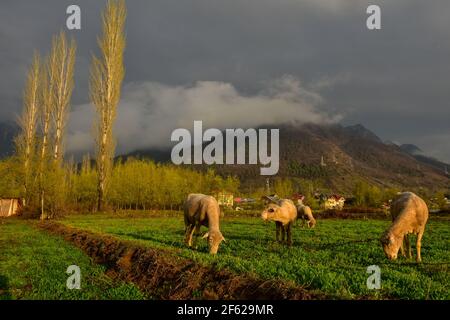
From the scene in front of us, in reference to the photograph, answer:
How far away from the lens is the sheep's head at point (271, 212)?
788 inches

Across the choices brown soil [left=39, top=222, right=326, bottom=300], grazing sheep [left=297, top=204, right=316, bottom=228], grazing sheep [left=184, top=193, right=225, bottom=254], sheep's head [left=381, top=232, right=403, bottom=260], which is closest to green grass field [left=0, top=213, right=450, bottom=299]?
sheep's head [left=381, top=232, right=403, bottom=260]

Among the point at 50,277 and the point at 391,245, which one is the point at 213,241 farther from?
the point at 391,245

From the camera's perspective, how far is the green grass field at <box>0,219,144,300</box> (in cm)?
1019

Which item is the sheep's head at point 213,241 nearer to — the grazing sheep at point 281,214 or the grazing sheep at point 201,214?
the grazing sheep at point 201,214

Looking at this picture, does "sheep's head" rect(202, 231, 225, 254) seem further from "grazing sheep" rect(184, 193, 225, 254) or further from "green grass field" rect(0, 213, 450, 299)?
"green grass field" rect(0, 213, 450, 299)

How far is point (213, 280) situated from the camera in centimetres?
1048

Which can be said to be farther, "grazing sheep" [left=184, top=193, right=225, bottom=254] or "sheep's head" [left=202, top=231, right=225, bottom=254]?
"grazing sheep" [left=184, top=193, right=225, bottom=254]

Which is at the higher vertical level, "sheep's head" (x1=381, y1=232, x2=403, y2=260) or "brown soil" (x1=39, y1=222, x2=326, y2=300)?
"sheep's head" (x1=381, y1=232, x2=403, y2=260)

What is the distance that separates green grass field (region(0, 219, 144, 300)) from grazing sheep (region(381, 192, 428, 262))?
348 inches

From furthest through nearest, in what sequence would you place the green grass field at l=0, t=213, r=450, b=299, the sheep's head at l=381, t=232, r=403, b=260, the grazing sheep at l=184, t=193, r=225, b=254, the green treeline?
the green treeline, the grazing sheep at l=184, t=193, r=225, b=254, the sheep's head at l=381, t=232, r=403, b=260, the green grass field at l=0, t=213, r=450, b=299

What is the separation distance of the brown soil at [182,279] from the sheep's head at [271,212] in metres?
6.77
